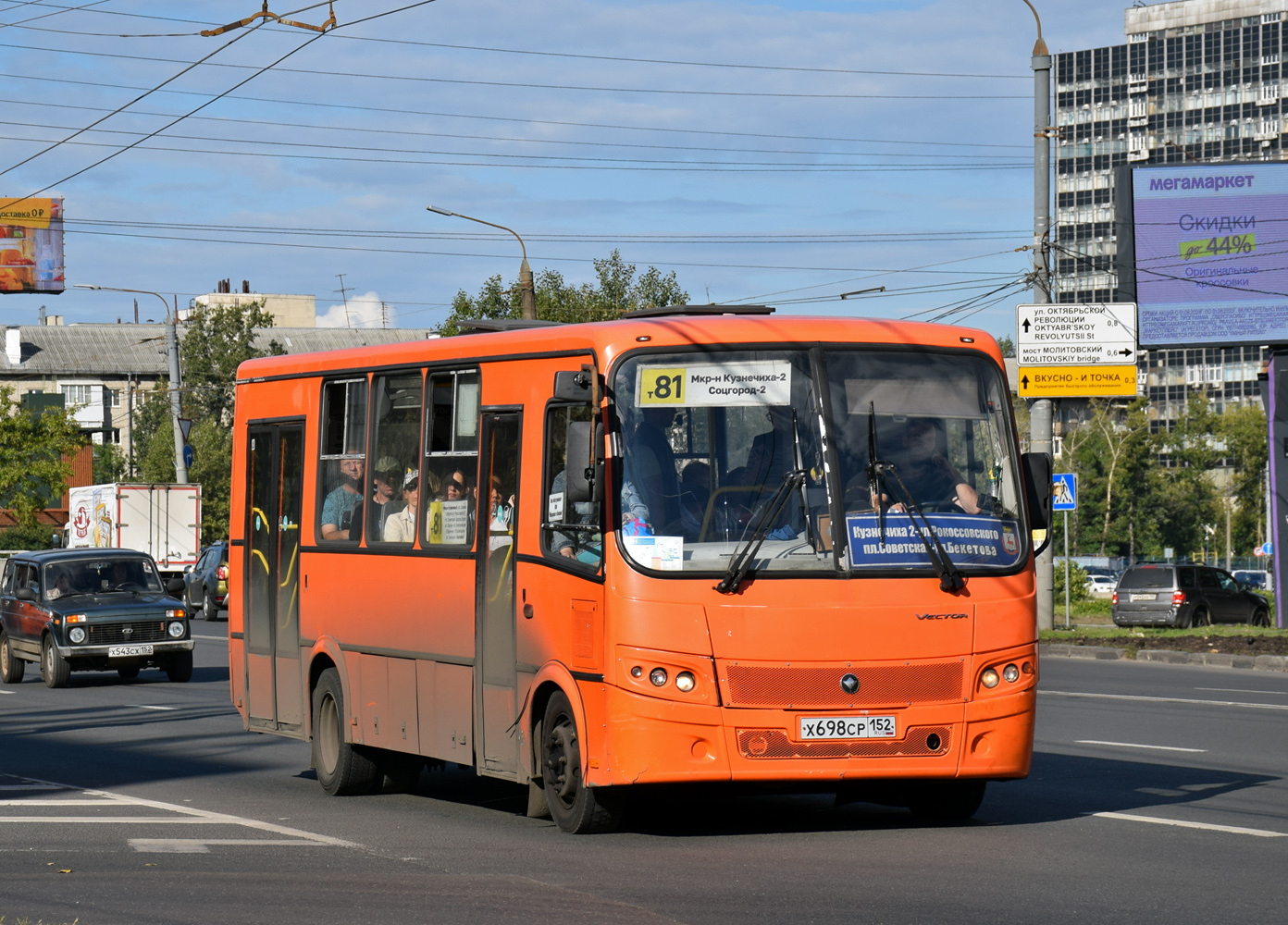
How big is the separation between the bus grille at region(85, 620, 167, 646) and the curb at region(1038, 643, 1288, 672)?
13.7 meters

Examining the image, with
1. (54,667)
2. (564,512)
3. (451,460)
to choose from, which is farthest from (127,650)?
(564,512)

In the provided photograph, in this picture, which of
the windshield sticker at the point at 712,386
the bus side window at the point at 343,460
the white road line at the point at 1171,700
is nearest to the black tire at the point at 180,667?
the white road line at the point at 1171,700

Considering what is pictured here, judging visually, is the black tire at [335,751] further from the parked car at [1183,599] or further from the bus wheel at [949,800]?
the parked car at [1183,599]

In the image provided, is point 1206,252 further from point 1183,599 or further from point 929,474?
point 929,474

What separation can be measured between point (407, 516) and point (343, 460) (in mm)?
1043

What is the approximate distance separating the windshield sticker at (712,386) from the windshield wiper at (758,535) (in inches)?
17.8

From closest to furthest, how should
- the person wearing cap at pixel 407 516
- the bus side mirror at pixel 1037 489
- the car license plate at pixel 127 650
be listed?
the bus side mirror at pixel 1037 489 < the person wearing cap at pixel 407 516 < the car license plate at pixel 127 650

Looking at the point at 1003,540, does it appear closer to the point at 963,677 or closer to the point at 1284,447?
the point at 963,677

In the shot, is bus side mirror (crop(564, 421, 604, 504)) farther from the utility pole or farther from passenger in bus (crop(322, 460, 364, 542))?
the utility pole

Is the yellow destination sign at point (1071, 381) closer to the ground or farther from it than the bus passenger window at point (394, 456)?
farther from it

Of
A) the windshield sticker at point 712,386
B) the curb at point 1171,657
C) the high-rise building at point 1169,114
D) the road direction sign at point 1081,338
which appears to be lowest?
the curb at point 1171,657

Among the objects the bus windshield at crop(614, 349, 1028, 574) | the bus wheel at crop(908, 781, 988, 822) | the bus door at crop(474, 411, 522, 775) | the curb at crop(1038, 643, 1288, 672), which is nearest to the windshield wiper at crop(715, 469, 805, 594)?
the bus windshield at crop(614, 349, 1028, 574)

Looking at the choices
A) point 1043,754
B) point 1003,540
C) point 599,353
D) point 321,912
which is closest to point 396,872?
point 321,912

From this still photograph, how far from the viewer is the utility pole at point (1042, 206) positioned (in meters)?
30.7
